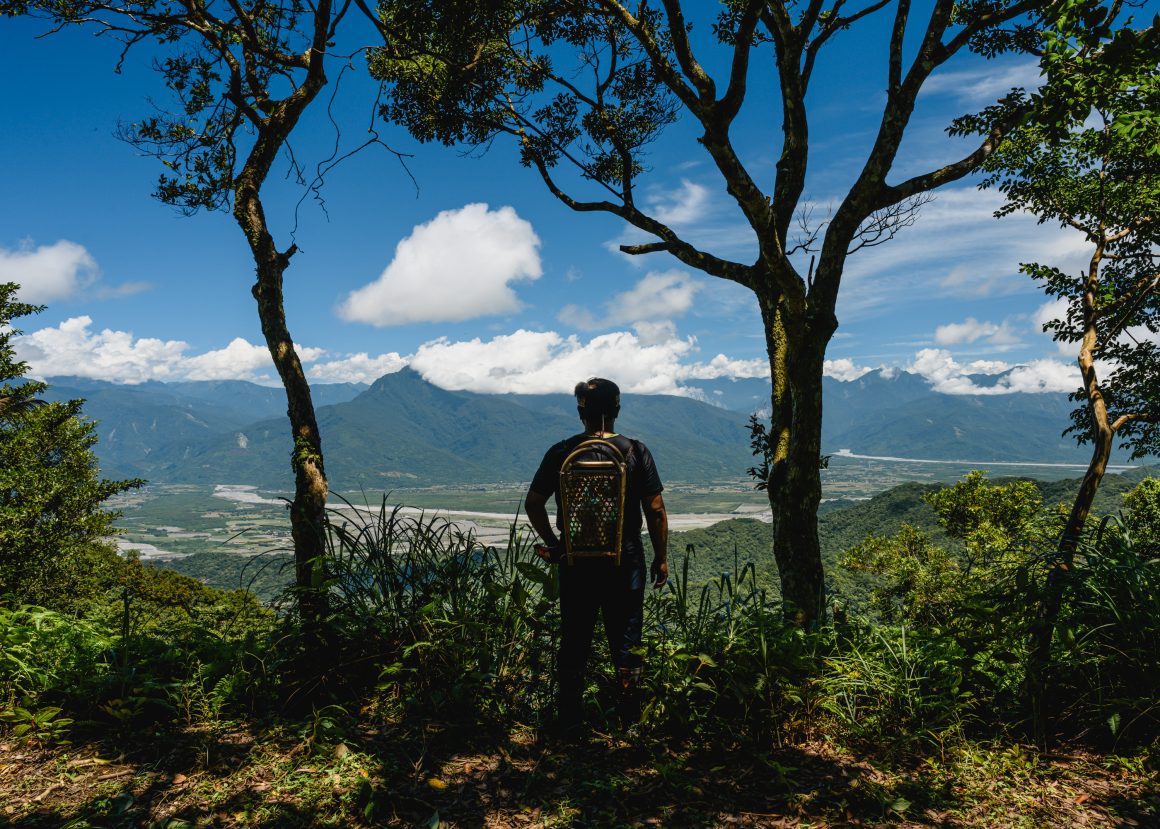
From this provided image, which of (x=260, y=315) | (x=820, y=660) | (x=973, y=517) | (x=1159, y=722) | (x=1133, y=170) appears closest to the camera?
(x=1159, y=722)

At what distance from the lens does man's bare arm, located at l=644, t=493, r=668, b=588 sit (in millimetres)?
3600

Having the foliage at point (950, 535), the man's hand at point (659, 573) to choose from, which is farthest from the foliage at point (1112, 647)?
the foliage at point (950, 535)

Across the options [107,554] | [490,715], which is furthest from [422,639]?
[107,554]

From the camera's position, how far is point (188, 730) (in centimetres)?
344

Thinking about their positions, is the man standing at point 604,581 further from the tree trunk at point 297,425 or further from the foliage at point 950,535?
the foliage at point 950,535

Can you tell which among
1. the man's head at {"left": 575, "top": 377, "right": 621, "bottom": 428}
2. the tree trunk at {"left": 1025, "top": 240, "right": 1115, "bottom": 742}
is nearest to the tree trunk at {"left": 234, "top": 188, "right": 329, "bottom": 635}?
the man's head at {"left": 575, "top": 377, "right": 621, "bottom": 428}

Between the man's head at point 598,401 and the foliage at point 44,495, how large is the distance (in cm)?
1905

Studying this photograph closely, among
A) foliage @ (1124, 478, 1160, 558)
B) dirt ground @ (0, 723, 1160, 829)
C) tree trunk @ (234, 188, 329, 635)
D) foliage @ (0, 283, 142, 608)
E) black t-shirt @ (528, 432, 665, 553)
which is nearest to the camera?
dirt ground @ (0, 723, 1160, 829)

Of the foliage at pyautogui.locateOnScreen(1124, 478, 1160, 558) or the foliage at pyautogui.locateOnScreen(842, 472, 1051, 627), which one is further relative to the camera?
the foliage at pyautogui.locateOnScreen(842, 472, 1051, 627)

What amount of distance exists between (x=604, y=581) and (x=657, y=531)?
45 cm

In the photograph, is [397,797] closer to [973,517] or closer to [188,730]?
[188,730]

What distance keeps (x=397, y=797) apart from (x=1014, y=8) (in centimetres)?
815

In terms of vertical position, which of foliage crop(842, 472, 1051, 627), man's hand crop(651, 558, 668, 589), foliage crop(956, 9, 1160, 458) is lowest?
foliage crop(842, 472, 1051, 627)

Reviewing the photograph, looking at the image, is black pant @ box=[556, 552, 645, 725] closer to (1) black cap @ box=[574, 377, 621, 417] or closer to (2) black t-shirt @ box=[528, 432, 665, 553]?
(2) black t-shirt @ box=[528, 432, 665, 553]
